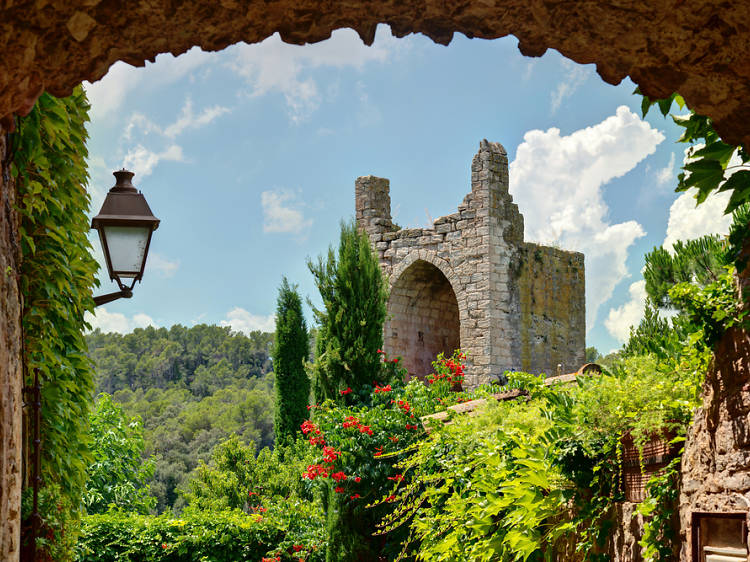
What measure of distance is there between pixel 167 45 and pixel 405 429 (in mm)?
5526

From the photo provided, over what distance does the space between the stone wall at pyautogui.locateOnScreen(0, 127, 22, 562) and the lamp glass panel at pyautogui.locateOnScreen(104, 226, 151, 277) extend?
111 centimetres

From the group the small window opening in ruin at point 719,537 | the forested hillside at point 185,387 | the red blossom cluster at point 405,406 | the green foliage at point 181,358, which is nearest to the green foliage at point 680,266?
the red blossom cluster at point 405,406

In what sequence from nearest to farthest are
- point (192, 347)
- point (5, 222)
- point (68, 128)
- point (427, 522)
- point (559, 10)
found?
point (559, 10) < point (5, 222) < point (68, 128) < point (427, 522) < point (192, 347)

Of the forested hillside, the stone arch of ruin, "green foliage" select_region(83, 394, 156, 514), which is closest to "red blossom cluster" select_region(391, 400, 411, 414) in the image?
the stone arch of ruin

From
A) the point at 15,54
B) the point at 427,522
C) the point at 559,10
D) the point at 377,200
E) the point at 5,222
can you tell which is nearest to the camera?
the point at 15,54

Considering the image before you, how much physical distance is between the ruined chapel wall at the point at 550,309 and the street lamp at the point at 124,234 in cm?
1037

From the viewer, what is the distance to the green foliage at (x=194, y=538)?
30.6 ft

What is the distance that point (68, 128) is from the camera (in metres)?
4.01

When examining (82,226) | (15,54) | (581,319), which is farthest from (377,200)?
(15,54)

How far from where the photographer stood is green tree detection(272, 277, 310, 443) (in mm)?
18328

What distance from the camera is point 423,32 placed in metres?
2.38

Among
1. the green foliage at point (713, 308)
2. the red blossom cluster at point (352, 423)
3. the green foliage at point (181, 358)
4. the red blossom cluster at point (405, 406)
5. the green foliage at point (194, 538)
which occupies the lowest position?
the green foliage at point (194, 538)

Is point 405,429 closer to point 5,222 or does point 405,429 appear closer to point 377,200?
point 5,222

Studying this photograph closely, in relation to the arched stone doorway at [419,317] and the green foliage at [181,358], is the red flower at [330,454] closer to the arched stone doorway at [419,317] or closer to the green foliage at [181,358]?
the arched stone doorway at [419,317]
